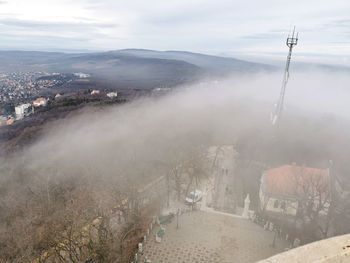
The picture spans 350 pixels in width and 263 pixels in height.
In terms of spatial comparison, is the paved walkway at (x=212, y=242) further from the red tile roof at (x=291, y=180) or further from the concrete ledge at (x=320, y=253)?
the concrete ledge at (x=320, y=253)

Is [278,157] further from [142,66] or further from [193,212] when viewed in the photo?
[142,66]

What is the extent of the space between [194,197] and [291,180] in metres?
7.12

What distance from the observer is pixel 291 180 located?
22875mm

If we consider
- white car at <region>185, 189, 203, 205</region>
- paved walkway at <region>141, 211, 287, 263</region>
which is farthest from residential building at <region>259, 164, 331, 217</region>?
white car at <region>185, 189, 203, 205</region>

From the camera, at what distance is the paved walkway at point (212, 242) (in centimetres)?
1648

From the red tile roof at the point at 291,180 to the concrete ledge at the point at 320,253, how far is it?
17511mm

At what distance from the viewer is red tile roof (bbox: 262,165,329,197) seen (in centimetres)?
2151

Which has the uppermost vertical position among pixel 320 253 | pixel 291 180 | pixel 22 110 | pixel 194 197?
pixel 320 253

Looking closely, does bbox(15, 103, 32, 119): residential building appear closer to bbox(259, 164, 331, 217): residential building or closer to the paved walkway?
the paved walkway

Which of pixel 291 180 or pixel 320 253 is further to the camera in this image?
pixel 291 180

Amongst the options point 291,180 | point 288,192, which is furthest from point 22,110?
point 288,192

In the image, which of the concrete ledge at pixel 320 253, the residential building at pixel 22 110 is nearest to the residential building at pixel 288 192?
the concrete ledge at pixel 320 253

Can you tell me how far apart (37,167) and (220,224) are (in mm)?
18460

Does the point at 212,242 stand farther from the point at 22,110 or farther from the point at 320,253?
the point at 22,110
